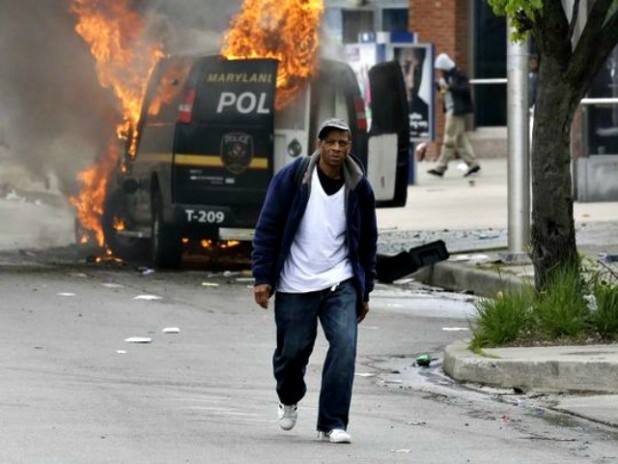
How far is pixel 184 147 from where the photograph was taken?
17.9 m

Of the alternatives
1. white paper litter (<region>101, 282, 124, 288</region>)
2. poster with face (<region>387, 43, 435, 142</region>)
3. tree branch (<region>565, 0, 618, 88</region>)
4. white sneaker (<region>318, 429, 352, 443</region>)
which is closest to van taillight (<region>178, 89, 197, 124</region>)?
white paper litter (<region>101, 282, 124, 288</region>)

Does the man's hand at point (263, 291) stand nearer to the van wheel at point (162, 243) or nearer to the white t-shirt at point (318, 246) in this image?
the white t-shirt at point (318, 246)

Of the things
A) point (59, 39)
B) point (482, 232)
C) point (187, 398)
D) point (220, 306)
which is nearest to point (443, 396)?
point (187, 398)

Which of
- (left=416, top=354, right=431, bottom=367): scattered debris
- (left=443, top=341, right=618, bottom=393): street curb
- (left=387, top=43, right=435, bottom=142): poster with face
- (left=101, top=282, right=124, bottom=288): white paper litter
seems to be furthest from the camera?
(left=387, top=43, right=435, bottom=142): poster with face

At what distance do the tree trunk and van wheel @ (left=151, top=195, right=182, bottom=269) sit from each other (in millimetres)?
5972

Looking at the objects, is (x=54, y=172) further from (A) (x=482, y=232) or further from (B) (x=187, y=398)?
(B) (x=187, y=398)

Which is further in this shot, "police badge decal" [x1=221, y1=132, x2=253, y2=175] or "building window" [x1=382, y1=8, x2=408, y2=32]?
"building window" [x1=382, y1=8, x2=408, y2=32]

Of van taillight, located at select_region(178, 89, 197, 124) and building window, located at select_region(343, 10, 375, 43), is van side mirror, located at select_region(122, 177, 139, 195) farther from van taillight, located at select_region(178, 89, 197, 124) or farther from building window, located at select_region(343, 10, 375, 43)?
building window, located at select_region(343, 10, 375, 43)

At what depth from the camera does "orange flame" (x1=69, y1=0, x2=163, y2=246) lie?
20.3 m

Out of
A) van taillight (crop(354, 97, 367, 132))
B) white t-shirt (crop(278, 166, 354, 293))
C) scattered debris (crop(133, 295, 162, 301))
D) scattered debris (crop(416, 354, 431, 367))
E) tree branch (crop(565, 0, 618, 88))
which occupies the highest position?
tree branch (crop(565, 0, 618, 88))

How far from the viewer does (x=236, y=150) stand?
17.9m

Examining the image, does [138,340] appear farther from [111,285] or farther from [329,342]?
[329,342]

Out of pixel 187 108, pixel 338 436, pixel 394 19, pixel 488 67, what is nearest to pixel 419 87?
pixel 488 67

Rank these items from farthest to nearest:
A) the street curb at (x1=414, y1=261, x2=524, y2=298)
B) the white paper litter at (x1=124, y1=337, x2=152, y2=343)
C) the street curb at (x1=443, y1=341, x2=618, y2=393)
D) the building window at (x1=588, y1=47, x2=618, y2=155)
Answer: the building window at (x1=588, y1=47, x2=618, y2=155) → the street curb at (x1=414, y1=261, x2=524, y2=298) → the white paper litter at (x1=124, y1=337, x2=152, y2=343) → the street curb at (x1=443, y1=341, x2=618, y2=393)
